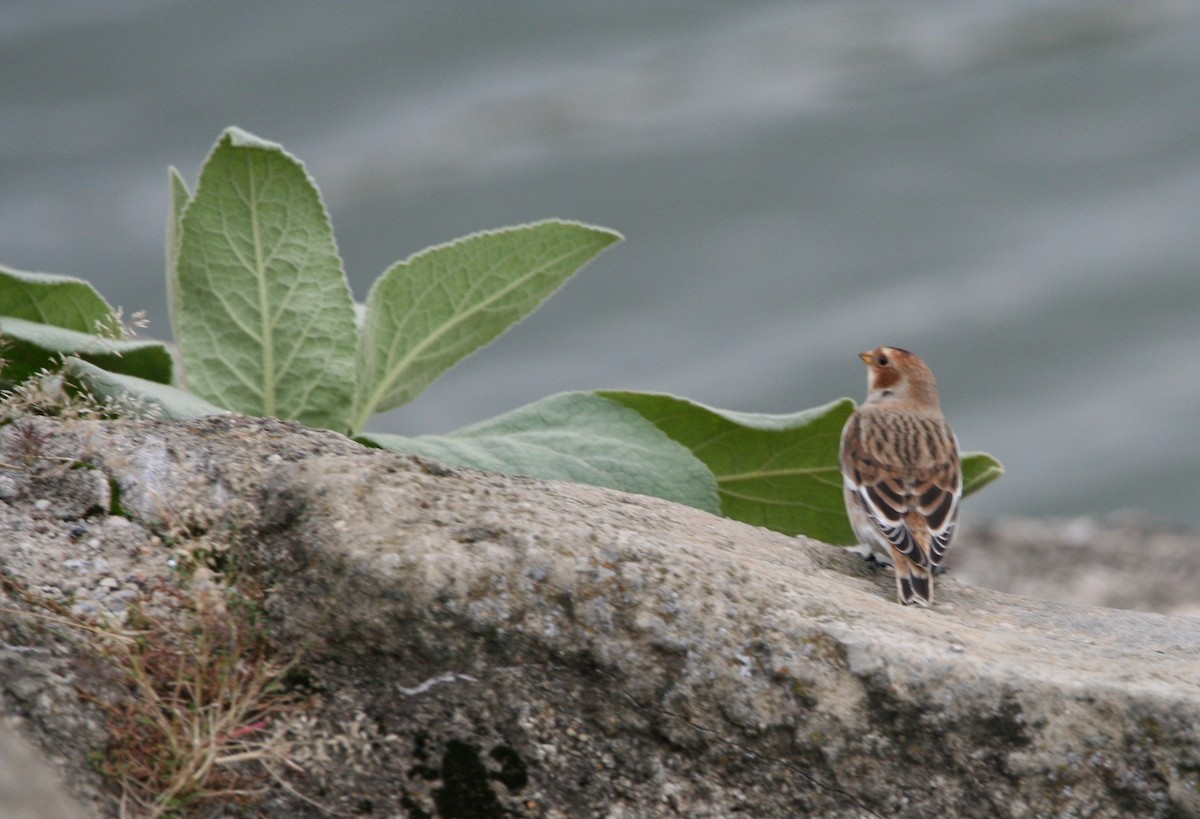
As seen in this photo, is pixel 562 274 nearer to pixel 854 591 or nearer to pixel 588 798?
pixel 854 591

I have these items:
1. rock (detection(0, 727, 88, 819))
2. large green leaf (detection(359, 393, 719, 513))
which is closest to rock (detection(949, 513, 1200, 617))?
large green leaf (detection(359, 393, 719, 513))

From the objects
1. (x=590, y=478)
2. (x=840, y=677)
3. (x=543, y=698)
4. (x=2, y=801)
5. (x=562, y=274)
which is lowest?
(x=2, y=801)

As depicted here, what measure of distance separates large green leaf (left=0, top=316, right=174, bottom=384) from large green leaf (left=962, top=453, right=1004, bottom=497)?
98.1 inches

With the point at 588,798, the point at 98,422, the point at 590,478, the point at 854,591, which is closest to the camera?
the point at 588,798

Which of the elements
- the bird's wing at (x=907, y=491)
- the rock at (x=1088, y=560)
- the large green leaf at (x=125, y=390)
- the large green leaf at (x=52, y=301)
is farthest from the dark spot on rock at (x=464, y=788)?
the rock at (x=1088, y=560)

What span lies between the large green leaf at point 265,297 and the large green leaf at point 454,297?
15 cm

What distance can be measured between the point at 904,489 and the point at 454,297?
1.77 m

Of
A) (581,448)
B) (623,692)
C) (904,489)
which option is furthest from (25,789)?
(904,489)

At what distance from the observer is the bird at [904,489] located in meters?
3.97

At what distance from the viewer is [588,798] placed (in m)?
2.39

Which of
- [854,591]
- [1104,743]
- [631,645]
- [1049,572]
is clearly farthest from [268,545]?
[1049,572]

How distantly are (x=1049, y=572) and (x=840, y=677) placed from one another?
460cm

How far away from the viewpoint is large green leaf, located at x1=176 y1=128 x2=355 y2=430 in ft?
12.0

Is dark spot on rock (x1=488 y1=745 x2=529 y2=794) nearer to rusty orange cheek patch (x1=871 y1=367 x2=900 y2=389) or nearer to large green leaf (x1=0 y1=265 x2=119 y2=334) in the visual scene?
large green leaf (x1=0 y1=265 x2=119 y2=334)
